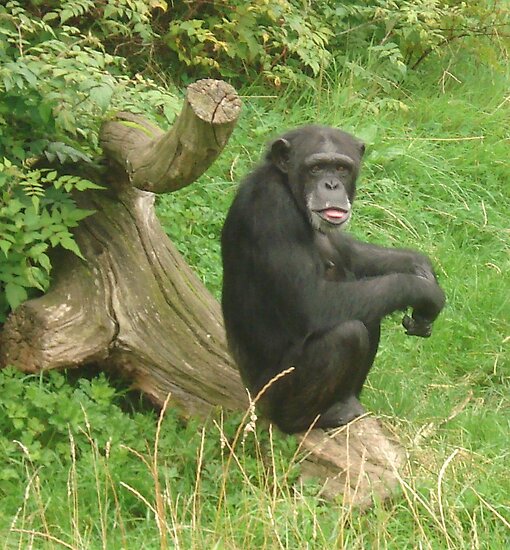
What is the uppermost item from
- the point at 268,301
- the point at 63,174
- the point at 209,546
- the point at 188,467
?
the point at 63,174

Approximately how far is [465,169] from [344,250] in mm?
2666

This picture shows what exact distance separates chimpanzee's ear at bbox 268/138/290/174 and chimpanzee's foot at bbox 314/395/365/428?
117cm

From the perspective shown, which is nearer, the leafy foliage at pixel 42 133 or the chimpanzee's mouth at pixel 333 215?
the leafy foliage at pixel 42 133

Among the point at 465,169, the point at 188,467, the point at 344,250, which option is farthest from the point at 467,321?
the point at 188,467

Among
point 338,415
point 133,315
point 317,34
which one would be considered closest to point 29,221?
point 133,315

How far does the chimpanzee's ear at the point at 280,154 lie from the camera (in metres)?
5.18

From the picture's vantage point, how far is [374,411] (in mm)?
5574

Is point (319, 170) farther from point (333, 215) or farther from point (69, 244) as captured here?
point (69, 244)

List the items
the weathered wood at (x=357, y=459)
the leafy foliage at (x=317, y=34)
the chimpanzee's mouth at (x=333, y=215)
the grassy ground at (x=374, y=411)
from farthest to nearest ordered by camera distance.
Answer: the leafy foliage at (x=317, y=34)
the chimpanzee's mouth at (x=333, y=215)
the weathered wood at (x=357, y=459)
the grassy ground at (x=374, y=411)

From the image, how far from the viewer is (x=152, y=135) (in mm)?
5105

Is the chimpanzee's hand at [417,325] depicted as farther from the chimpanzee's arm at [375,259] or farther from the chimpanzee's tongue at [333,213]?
the chimpanzee's tongue at [333,213]

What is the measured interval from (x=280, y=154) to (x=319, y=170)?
22 cm

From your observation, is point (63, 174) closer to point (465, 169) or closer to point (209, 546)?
point (209, 546)

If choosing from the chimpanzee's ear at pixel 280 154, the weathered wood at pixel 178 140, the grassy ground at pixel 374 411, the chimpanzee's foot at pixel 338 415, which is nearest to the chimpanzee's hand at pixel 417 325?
the grassy ground at pixel 374 411
